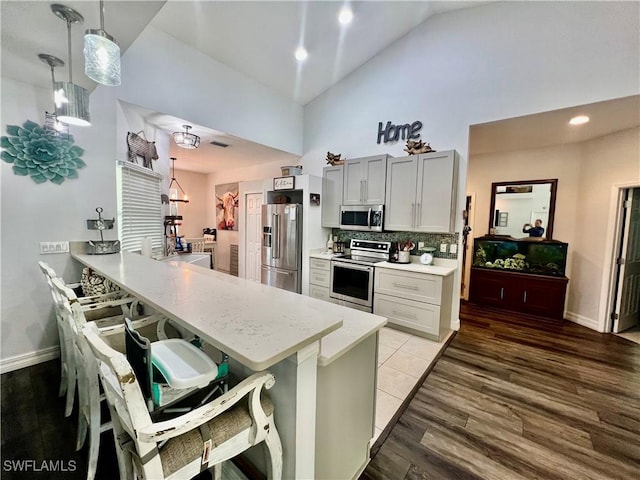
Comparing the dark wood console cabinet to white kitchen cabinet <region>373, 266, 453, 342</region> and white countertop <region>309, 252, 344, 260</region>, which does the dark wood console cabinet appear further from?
white countertop <region>309, 252, 344, 260</region>

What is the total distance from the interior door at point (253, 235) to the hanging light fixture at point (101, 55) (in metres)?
3.55

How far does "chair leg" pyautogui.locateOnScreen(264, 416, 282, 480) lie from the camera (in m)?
0.97

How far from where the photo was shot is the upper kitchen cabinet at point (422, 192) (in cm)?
321

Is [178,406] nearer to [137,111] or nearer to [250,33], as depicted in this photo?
[137,111]

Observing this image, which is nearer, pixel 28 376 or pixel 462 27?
pixel 28 376

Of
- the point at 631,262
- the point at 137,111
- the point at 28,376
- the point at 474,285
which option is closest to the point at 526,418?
the point at 474,285

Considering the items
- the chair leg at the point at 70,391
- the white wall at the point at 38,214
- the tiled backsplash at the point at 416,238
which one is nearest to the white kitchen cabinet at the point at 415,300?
the tiled backsplash at the point at 416,238

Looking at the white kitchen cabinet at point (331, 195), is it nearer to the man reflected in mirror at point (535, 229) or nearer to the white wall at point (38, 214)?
the white wall at point (38, 214)

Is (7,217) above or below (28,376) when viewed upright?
above

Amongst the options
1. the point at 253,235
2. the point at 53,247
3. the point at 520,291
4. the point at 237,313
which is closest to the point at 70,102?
the point at 53,247

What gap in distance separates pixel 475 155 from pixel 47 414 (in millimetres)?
6135

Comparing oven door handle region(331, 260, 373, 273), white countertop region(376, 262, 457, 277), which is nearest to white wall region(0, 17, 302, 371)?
oven door handle region(331, 260, 373, 273)

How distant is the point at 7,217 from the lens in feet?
7.34

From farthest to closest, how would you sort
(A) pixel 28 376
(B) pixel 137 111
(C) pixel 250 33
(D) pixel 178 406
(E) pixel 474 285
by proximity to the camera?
(E) pixel 474 285 < (C) pixel 250 33 < (B) pixel 137 111 < (A) pixel 28 376 < (D) pixel 178 406
